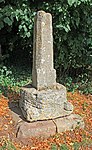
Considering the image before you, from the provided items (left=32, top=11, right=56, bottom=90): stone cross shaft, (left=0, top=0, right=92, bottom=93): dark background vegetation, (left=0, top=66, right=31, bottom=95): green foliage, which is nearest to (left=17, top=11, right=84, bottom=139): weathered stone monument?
(left=32, top=11, right=56, bottom=90): stone cross shaft

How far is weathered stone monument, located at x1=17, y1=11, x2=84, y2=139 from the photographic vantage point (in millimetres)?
4871

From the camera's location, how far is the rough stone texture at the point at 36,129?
190 inches

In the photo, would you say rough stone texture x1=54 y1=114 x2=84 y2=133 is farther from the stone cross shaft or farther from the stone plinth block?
the stone cross shaft

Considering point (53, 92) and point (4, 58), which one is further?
point (4, 58)

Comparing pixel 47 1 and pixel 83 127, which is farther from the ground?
pixel 47 1

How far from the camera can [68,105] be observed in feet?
16.9

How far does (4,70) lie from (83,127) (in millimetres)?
2933

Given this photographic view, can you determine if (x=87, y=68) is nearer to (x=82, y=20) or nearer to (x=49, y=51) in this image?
(x=82, y=20)

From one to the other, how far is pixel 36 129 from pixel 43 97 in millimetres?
485

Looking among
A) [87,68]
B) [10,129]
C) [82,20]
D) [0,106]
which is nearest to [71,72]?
[87,68]

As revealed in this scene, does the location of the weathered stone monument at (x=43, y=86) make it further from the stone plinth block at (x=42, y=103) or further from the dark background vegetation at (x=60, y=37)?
the dark background vegetation at (x=60, y=37)

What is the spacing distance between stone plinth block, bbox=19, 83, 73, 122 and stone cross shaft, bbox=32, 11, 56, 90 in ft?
0.50

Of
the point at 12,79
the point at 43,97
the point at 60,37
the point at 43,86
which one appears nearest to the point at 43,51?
the point at 43,86

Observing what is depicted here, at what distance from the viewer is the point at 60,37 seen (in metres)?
6.68
